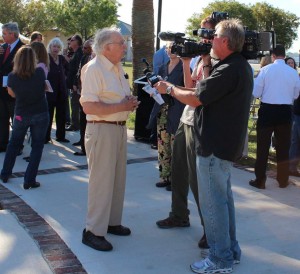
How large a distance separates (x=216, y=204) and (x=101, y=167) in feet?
3.52

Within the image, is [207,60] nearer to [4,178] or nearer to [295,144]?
[4,178]

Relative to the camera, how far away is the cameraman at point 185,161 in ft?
13.9

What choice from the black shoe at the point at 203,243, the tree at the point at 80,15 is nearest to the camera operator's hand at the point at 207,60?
the black shoe at the point at 203,243

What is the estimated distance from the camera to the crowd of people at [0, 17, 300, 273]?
349 cm

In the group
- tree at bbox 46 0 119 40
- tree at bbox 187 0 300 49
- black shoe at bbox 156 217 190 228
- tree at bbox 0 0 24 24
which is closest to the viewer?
black shoe at bbox 156 217 190 228

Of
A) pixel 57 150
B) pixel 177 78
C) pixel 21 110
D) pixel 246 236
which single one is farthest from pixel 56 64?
pixel 246 236

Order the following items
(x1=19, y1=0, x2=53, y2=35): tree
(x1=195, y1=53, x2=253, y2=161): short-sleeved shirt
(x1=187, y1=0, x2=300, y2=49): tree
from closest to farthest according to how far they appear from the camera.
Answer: (x1=195, y1=53, x2=253, y2=161): short-sleeved shirt < (x1=187, y1=0, x2=300, y2=49): tree < (x1=19, y1=0, x2=53, y2=35): tree

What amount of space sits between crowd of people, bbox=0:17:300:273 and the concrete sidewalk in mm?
160

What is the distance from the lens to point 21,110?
595cm

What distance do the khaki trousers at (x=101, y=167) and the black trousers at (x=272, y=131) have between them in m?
2.53

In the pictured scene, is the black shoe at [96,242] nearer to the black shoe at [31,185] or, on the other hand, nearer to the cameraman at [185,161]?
the cameraman at [185,161]

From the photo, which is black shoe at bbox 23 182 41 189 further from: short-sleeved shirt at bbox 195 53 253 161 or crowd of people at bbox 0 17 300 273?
short-sleeved shirt at bbox 195 53 253 161

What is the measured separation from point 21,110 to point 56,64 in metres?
3.03

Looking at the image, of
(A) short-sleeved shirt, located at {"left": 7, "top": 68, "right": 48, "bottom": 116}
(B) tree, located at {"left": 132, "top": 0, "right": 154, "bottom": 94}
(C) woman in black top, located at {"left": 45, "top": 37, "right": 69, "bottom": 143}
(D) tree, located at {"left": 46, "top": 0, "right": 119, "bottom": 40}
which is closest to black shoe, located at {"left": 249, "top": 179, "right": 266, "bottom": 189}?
(A) short-sleeved shirt, located at {"left": 7, "top": 68, "right": 48, "bottom": 116}
